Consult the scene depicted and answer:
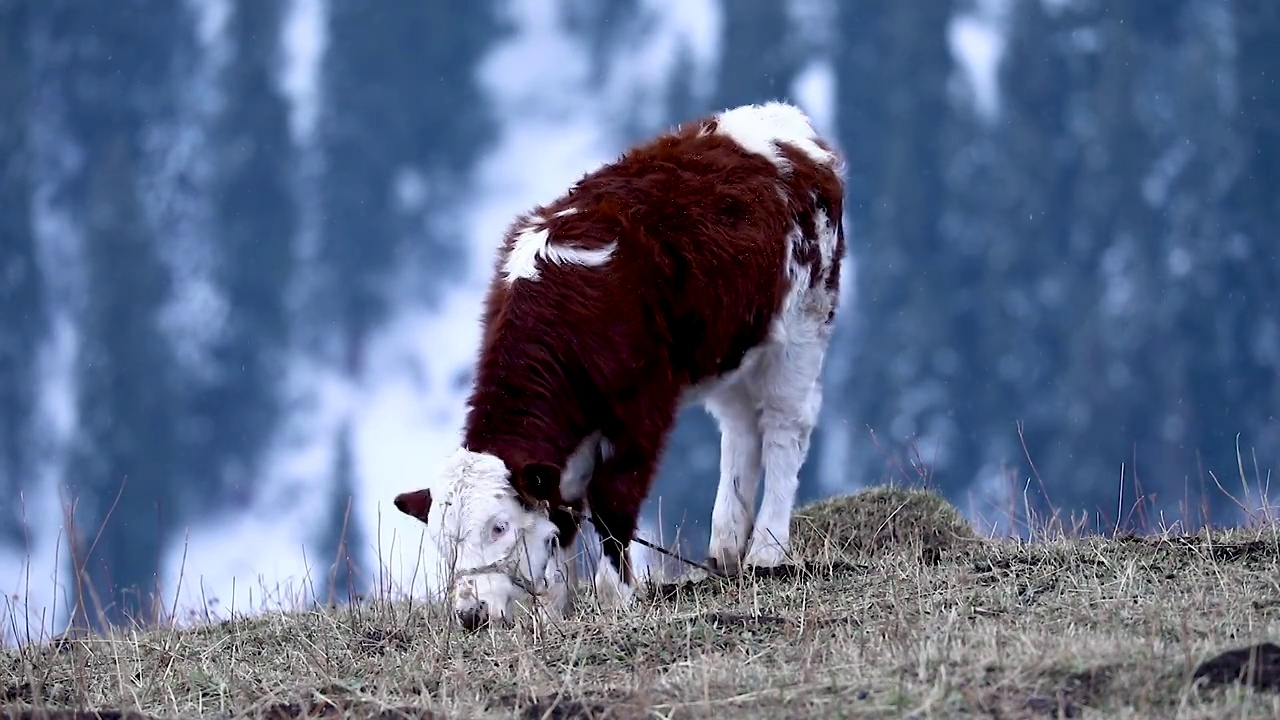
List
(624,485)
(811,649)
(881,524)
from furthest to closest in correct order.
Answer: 1. (881,524)
2. (624,485)
3. (811,649)

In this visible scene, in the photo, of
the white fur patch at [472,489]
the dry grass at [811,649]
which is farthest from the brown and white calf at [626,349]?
the dry grass at [811,649]

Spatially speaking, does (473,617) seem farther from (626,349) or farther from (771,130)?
(771,130)

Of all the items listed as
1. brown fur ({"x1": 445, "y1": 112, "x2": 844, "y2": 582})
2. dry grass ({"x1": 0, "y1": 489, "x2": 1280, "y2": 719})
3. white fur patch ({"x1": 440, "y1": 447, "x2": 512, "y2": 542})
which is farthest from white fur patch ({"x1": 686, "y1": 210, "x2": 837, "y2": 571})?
white fur patch ({"x1": 440, "y1": 447, "x2": 512, "y2": 542})

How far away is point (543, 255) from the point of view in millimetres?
6723

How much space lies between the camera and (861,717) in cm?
368

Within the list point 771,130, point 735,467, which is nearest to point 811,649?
point 735,467

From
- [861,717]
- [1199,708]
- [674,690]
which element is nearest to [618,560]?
[674,690]

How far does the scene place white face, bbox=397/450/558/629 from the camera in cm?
598

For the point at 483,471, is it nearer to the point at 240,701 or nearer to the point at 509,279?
the point at 509,279

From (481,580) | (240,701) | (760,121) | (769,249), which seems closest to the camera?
(240,701)

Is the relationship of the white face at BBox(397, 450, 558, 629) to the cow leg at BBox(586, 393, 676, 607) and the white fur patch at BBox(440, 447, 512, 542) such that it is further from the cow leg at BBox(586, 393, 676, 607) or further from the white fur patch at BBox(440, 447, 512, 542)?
the cow leg at BBox(586, 393, 676, 607)

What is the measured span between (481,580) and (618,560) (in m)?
0.88

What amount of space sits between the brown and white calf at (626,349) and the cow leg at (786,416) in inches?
0.4

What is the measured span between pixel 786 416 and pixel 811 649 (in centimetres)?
348
